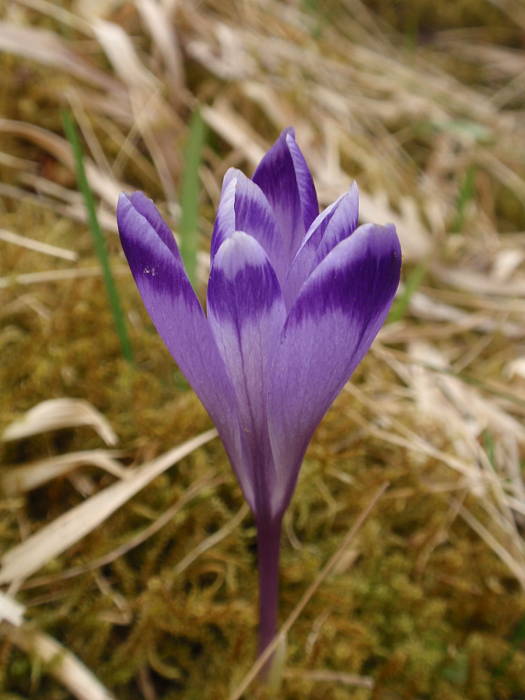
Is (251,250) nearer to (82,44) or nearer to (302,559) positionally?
(302,559)

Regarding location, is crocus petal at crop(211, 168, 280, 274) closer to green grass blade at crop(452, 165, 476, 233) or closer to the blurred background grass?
the blurred background grass

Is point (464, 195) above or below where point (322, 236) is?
below

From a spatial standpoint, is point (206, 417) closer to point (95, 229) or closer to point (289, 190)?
point (95, 229)

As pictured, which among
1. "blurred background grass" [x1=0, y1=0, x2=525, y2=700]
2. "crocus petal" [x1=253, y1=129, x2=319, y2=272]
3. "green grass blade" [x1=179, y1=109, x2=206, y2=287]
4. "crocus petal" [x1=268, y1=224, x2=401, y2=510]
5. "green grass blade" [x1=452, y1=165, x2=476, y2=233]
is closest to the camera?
"crocus petal" [x1=268, y1=224, x2=401, y2=510]

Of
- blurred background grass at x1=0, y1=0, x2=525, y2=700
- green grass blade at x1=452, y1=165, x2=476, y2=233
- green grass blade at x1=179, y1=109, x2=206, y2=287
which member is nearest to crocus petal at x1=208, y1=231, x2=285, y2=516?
blurred background grass at x1=0, y1=0, x2=525, y2=700

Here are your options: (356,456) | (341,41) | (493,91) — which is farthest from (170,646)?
(493,91)

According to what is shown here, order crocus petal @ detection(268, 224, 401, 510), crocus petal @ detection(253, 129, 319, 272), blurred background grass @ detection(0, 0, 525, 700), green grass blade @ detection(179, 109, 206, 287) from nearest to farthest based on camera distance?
crocus petal @ detection(268, 224, 401, 510), crocus petal @ detection(253, 129, 319, 272), blurred background grass @ detection(0, 0, 525, 700), green grass blade @ detection(179, 109, 206, 287)

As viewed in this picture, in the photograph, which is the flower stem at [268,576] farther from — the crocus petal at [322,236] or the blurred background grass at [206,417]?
the crocus petal at [322,236]

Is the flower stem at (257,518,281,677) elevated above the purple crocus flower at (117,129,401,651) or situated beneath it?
situated beneath

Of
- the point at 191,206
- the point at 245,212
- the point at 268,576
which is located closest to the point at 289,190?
the point at 245,212

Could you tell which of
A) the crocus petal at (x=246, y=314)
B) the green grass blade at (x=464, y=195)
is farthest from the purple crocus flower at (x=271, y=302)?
the green grass blade at (x=464, y=195)
